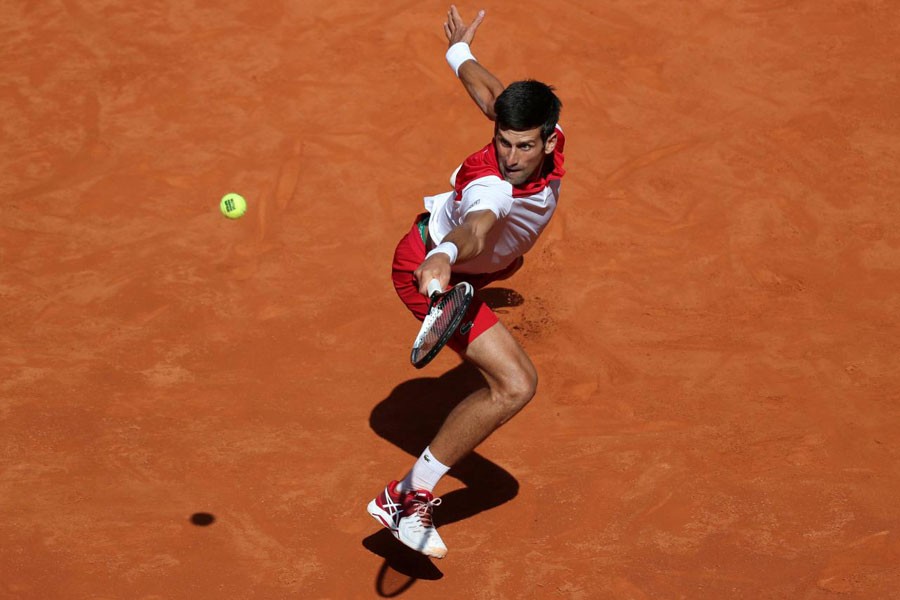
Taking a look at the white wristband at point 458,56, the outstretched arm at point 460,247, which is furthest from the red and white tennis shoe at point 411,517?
the white wristband at point 458,56

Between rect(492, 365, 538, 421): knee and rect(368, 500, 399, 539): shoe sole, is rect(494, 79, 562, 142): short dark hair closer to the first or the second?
rect(492, 365, 538, 421): knee

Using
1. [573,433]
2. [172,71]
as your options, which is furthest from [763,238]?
[172,71]

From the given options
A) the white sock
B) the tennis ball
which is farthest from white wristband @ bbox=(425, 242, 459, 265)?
the tennis ball

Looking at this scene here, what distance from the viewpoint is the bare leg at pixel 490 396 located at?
5.96 meters

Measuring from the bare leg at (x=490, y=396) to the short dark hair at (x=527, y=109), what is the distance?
1038mm

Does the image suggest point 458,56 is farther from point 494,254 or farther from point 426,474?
point 426,474

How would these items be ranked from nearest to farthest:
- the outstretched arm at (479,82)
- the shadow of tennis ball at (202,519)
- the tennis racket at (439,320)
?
the tennis racket at (439,320) < the shadow of tennis ball at (202,519) < the outstretched arm at (479,82)

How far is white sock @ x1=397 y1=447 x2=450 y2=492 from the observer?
6113 millimetres

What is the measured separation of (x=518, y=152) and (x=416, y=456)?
2.05 m

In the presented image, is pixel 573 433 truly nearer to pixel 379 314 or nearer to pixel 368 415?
pixel 368 415

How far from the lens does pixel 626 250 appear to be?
29.1ft

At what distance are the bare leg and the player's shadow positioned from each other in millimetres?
621

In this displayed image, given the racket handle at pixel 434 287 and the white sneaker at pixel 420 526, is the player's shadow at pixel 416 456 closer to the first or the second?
the white sneaker at pixel 420 526

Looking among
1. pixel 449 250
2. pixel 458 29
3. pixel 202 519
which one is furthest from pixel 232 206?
pixel 449 250
